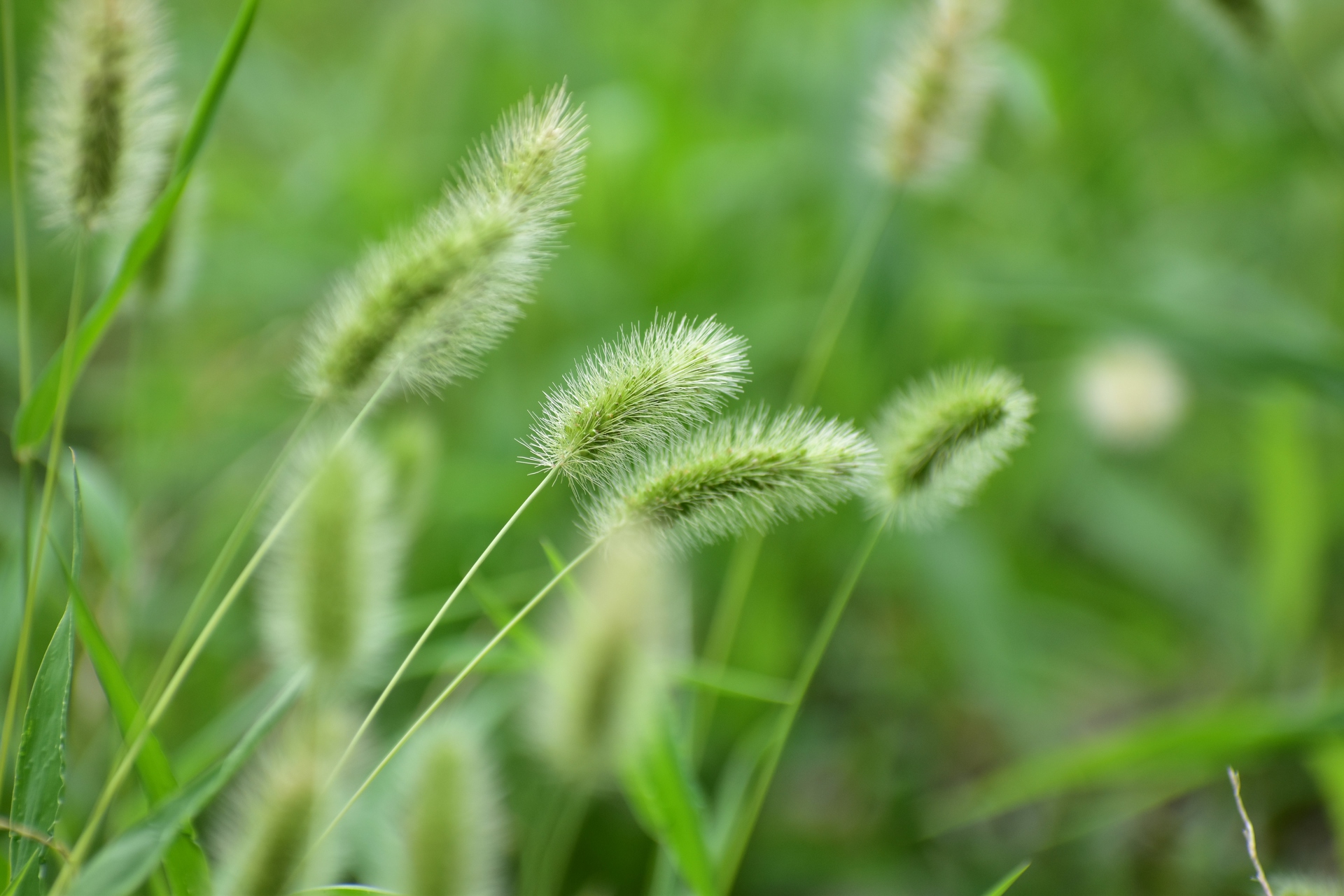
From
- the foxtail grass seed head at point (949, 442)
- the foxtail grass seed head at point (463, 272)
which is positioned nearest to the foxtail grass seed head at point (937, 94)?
the foxtail grass seed head at point (949, 442)

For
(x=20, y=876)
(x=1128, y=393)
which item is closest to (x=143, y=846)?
(x=20, y=876)

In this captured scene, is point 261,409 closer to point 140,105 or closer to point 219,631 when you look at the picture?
point 219,631

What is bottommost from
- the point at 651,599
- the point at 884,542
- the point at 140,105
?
the point at 884,542

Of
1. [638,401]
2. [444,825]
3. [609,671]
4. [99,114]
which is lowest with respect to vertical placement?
[444,825]

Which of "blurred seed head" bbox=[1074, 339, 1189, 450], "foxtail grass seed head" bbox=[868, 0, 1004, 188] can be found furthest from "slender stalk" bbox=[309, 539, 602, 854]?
"blurred seed head" bbox=[1074, 339, 1189, 450]

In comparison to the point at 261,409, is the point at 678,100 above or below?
above

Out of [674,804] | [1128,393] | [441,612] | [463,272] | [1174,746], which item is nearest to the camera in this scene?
[441,612]

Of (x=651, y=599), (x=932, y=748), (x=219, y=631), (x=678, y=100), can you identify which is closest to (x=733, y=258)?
(x=678, y=100)

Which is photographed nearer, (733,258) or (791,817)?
(791,817)

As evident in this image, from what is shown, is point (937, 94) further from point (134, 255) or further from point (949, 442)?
point (134, 255)
